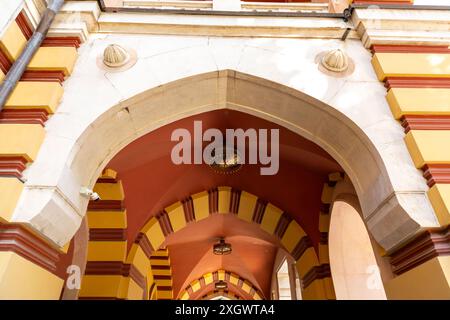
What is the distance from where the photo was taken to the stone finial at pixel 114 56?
3.29 meters

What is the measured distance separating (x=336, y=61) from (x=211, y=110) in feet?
4.51

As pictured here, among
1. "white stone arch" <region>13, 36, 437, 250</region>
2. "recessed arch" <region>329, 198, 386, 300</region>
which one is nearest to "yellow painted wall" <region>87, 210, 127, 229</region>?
"white stone arch" <region>13, 36, 437, 250</region>

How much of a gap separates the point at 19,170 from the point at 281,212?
15.4 feet

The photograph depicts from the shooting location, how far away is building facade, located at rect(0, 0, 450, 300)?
258cm

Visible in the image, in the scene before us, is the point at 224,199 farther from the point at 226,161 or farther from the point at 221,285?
the point at 221,285

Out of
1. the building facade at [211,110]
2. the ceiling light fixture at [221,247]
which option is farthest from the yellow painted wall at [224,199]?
the ceiling light fixture at [221,247]

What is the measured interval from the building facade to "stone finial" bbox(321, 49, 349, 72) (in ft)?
0.04

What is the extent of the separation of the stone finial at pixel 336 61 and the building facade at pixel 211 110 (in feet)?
0.04

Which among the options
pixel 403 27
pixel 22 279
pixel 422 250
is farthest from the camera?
pixel 403 27

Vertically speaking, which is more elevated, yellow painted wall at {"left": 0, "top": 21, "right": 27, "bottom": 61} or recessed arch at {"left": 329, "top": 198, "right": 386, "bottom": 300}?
yellow painted wall at {"left": 0, "top": 21, "right": 27, "bottom": 61}

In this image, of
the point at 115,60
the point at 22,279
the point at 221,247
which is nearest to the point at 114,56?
the point at 115,60

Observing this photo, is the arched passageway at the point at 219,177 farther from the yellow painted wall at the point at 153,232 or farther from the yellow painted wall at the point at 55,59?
the yellow painted wall at the point at 55,59

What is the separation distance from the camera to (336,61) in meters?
3.33

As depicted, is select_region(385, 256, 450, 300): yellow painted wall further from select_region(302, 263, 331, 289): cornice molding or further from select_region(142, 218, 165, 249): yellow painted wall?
select_region(142, 218, 165, 249): yellow painted wall
